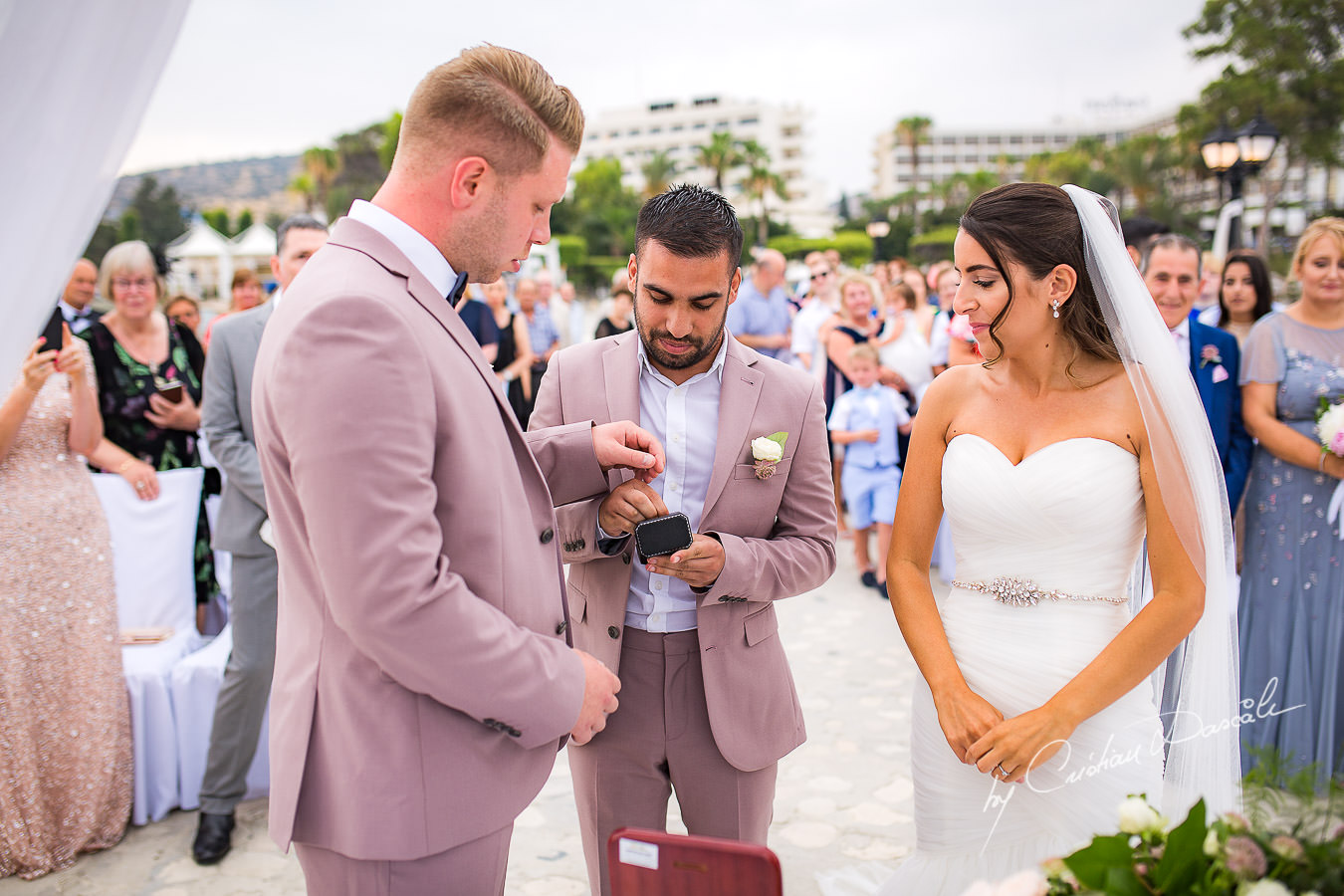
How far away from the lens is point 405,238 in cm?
154

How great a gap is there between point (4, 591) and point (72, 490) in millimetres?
439

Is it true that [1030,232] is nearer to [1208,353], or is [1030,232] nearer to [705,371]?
[705,371]

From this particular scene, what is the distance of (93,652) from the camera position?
3.43 m

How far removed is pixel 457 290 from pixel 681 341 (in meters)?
0.66

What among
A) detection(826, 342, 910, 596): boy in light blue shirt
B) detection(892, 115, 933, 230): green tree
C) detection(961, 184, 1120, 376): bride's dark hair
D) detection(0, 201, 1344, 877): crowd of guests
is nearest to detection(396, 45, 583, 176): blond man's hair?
detection(961, 184, 1120, 376): bride's dark hair

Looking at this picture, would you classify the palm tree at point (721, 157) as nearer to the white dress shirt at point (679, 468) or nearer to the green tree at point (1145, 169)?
the green tree at point (1145, 169)

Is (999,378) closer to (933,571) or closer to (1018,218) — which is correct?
(1018,218)

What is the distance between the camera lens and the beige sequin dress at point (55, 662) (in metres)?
3.21

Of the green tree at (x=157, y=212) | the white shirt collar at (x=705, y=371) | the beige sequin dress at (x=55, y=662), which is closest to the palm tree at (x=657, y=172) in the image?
the green tree at (x=157, y=212)

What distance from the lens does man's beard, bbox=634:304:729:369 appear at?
2.15m

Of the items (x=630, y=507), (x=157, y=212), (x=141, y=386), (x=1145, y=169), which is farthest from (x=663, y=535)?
(x=1145, y=169)

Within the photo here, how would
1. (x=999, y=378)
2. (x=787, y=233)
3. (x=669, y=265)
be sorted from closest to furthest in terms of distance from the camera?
(x=669, y=265) < (x=999, y=378) < (x=787, y=233)

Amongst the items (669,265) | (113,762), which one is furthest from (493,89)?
(113,762)

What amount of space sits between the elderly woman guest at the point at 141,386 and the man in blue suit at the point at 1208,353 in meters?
4.45
